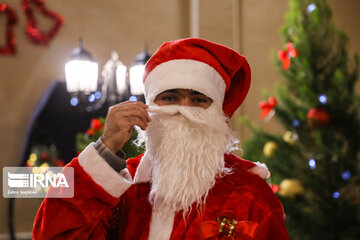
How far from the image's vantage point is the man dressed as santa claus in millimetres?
1327

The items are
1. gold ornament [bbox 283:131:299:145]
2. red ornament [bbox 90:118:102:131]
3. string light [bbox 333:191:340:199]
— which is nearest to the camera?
red ornament [bbox 90:118:102:131]

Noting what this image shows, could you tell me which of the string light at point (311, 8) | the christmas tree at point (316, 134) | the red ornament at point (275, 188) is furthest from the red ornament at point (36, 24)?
the red ornament at point (275, 188)

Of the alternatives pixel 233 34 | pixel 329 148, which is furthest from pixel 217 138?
pixel 233 34

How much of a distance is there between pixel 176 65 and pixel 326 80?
198 centimetres

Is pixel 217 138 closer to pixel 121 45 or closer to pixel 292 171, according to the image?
pixel 292 171

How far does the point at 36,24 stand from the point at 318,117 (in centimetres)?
314

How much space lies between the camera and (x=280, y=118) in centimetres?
339

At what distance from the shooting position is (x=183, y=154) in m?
1.48

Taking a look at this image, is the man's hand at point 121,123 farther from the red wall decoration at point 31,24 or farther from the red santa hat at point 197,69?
the red wall decoration at point 31,24

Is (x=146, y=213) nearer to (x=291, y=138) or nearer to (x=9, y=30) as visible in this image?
(x=291, y=138)

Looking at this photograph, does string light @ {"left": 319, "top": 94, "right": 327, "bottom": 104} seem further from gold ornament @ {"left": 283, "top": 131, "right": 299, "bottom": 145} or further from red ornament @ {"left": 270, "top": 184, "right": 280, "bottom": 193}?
red ornament @ {"left": 270, "top": 184, "right": 280, "bottom": 193}

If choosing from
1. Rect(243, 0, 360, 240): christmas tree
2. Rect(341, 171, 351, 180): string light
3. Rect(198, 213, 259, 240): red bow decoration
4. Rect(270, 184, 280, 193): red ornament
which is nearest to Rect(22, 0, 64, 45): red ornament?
Rect(243, 0, 360, 240): christmas tree

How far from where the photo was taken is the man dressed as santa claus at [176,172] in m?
Answer: 1.33

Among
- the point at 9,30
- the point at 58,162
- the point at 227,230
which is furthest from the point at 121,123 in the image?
the point at 9,30
